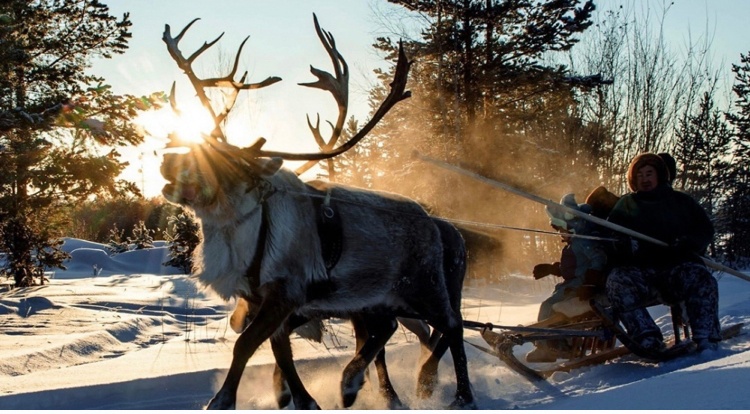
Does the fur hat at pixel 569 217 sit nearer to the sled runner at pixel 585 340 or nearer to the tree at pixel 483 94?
the sled runner at pixel 585 340

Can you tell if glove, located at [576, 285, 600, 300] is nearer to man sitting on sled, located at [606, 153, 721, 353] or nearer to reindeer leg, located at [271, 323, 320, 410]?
man sitting on sled, located at [606, 153, 721, 353]

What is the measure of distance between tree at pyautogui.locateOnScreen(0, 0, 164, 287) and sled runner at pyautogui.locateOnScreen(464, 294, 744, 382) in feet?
25.7

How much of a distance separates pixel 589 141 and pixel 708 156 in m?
17.0

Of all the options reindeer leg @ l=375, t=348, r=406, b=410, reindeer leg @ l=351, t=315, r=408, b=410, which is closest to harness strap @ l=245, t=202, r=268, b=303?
reindeer leg @ l=351, t=315, r=408, b=410

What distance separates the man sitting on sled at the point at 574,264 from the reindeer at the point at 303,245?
142 cm

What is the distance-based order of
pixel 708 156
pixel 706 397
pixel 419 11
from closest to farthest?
pixel 706 397, pixel 419 11, pixel 708 156

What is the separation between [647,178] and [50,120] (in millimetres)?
10436

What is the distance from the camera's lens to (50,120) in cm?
1199

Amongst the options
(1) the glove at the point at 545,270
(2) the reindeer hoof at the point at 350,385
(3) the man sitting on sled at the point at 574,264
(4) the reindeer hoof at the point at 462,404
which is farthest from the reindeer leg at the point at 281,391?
(1) the glove at the point at 545,270

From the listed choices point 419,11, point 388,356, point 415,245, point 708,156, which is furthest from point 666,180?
point 708,156

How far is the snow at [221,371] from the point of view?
321 cm

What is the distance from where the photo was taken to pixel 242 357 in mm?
3707

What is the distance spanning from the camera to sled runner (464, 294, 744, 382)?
511 centimetres

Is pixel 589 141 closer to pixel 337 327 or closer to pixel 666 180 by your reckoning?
pixel 337 327
